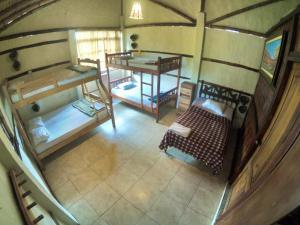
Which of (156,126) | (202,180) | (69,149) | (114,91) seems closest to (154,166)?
(202,180)

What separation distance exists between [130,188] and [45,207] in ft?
5.09

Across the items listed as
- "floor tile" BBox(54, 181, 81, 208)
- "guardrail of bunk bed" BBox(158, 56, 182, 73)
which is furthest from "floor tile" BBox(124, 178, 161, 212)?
"guardrail of bunk bed" BBox(158, 56, 182, 73)

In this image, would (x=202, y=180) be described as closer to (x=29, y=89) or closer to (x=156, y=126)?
(x=156, y=126)

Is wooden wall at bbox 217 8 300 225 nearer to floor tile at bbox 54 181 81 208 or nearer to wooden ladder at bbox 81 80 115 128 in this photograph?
floor tile at bbox 54 181 81 208

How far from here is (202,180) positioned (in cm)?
306

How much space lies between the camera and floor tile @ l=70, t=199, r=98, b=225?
241cm

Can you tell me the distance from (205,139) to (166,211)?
1.43 metres

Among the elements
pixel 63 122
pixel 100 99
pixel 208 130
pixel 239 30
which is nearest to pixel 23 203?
pixel 63 122

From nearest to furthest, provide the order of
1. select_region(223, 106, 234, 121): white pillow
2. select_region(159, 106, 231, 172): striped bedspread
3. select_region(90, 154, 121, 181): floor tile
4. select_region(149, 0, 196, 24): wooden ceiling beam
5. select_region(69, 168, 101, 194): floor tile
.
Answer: select_region(69, 168, 101, 194): floor tile → select_region(159, 106, 231, 172): striped bedspread → select_region(90, 154, 121, 181): floor tile → select_region(223, 106, 234, 121): white pillow → select_region(149, 0, 196, 24): wooden ceiling beam

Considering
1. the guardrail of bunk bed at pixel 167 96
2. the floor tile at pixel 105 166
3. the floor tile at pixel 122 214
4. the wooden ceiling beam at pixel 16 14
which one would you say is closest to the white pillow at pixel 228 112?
the guardrail of bunk bed at pixel 167 96

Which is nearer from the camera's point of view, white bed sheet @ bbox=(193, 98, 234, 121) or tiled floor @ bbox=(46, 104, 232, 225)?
tiled floor @ bbox=(46, 104, 232, 225)

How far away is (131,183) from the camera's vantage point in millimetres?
2975

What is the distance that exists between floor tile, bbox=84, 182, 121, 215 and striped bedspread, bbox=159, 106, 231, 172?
51.7 inches

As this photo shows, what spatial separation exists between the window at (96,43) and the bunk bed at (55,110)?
152cm
